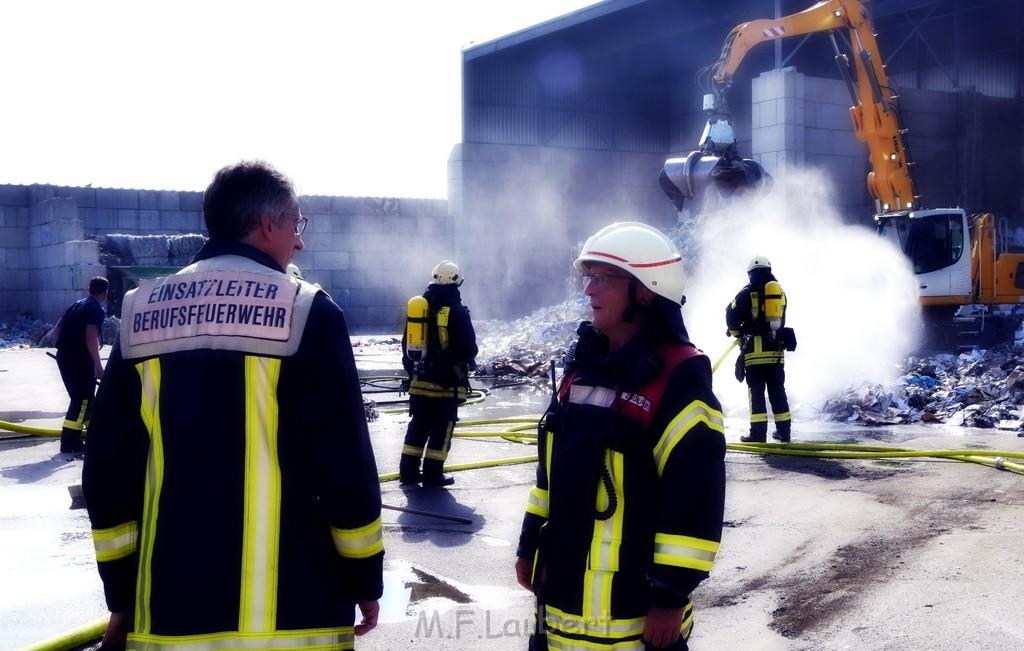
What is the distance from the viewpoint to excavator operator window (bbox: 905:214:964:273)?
55.5 ft

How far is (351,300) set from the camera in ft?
84.4

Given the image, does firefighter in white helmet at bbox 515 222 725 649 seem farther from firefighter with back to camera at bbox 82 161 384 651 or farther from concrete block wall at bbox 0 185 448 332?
concrete block wall at bbox 0 185 448 332

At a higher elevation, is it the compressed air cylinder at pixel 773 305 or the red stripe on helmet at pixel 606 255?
the red stripe on helmet at pixel 606 255

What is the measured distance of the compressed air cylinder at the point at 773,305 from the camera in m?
9.33

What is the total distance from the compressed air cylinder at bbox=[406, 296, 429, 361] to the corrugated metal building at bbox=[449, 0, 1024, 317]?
60.0ft

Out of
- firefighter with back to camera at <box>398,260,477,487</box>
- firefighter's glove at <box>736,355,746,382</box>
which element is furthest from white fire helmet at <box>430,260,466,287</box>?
firefighter's glove at <box>736,355,746,382</box>

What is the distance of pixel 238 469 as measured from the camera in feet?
7.45

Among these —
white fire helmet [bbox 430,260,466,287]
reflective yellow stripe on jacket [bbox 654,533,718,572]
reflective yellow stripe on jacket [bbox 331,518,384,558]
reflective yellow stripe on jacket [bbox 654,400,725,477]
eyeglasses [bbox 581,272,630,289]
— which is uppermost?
eyeglasses [bbox 581,272,630,289]

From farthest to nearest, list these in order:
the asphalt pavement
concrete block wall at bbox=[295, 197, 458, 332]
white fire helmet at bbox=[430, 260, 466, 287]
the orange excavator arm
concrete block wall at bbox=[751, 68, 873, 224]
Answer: concrete block wall at bbox=[295, 197, 458, 332]
concrete block wall at bbox=[751, 68, 873, 224]
the orange excavator arm
white fire helmet at bbox=[430, 260, 466, 287]
the asphalt pavement

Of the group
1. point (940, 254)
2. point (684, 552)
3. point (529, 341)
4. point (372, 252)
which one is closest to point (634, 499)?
point (684, 552)

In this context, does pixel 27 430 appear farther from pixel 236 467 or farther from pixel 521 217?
pixel 521 217

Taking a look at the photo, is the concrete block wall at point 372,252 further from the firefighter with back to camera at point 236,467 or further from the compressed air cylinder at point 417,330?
the firefighter with back to camera at point 236,467

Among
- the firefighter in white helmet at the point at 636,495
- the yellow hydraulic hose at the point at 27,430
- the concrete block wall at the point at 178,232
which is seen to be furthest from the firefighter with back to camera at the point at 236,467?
the concrete block wall at the point at 178,232

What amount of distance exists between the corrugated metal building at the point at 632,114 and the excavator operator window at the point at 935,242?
6539mm
